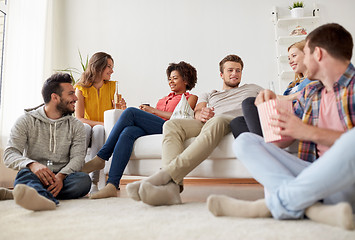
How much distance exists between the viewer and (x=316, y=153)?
3.92 ft

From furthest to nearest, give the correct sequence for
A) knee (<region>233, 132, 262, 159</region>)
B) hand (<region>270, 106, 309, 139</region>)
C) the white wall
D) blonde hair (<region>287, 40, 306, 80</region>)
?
the white wall → blonde hair (<region>287, 40, 306, 80</region>) → knee (<region>233, 132, 262, 159</region>) → hand (<region>270, 106, 309, 139</region>)

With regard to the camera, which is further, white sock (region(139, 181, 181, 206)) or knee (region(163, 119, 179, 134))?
knee (region(163, 119, 179, 134))

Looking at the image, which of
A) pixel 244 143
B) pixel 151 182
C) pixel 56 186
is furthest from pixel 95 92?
pixel 244 143

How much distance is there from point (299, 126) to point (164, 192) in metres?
0.64

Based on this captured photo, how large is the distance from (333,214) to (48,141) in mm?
1565

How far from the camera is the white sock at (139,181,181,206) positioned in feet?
4.39

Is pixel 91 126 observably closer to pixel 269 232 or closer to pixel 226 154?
pixel 226 154

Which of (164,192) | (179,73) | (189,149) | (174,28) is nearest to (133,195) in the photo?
(164,192)

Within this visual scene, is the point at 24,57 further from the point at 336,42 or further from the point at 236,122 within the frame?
the point at 336,42

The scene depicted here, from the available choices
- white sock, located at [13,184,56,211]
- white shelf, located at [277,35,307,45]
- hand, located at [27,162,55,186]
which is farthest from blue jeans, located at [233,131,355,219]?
white shelf, located at [277,35,307,45]

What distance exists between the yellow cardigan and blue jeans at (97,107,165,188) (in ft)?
1.95

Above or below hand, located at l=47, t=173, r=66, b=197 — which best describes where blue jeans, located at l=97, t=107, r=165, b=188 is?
above

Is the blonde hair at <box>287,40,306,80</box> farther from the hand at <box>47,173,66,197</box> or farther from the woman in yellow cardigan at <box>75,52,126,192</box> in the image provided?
the hand at <box>47,173,66,197</box>

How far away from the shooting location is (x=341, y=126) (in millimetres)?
1082
